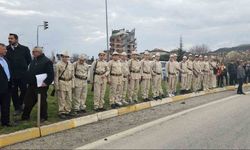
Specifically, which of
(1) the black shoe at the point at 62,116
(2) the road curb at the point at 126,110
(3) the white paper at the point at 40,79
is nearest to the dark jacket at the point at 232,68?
(2) the road curb at the point at 126,110

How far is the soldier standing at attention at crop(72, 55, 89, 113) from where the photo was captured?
45.2ft

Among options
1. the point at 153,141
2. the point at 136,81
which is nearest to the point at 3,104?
the point at 153,141

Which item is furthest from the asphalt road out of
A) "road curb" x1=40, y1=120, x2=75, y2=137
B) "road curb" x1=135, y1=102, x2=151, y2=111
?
"road curb" x1=135, y1=102, x2=151, y2=111

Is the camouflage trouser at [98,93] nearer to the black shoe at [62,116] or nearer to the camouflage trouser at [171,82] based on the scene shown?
the black shoe at [62,116]

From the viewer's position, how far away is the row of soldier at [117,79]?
42.5 ft

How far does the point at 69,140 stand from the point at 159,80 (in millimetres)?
9662

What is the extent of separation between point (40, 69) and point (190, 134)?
4134mm

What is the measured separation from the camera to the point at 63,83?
12844 mm

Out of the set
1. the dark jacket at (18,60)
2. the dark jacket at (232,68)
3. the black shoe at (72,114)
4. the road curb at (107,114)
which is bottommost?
the road curb at (107,114)

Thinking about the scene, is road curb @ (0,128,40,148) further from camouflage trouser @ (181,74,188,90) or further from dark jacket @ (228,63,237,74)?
dark jacket @ (228,63,237,74)

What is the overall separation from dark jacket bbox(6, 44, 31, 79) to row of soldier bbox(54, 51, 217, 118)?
38.9 inches

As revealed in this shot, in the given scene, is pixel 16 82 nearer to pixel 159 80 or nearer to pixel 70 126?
pixel 70 126

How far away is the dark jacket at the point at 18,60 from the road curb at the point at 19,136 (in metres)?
2.19

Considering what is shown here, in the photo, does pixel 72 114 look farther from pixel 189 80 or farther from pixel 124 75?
pixel 189 80
